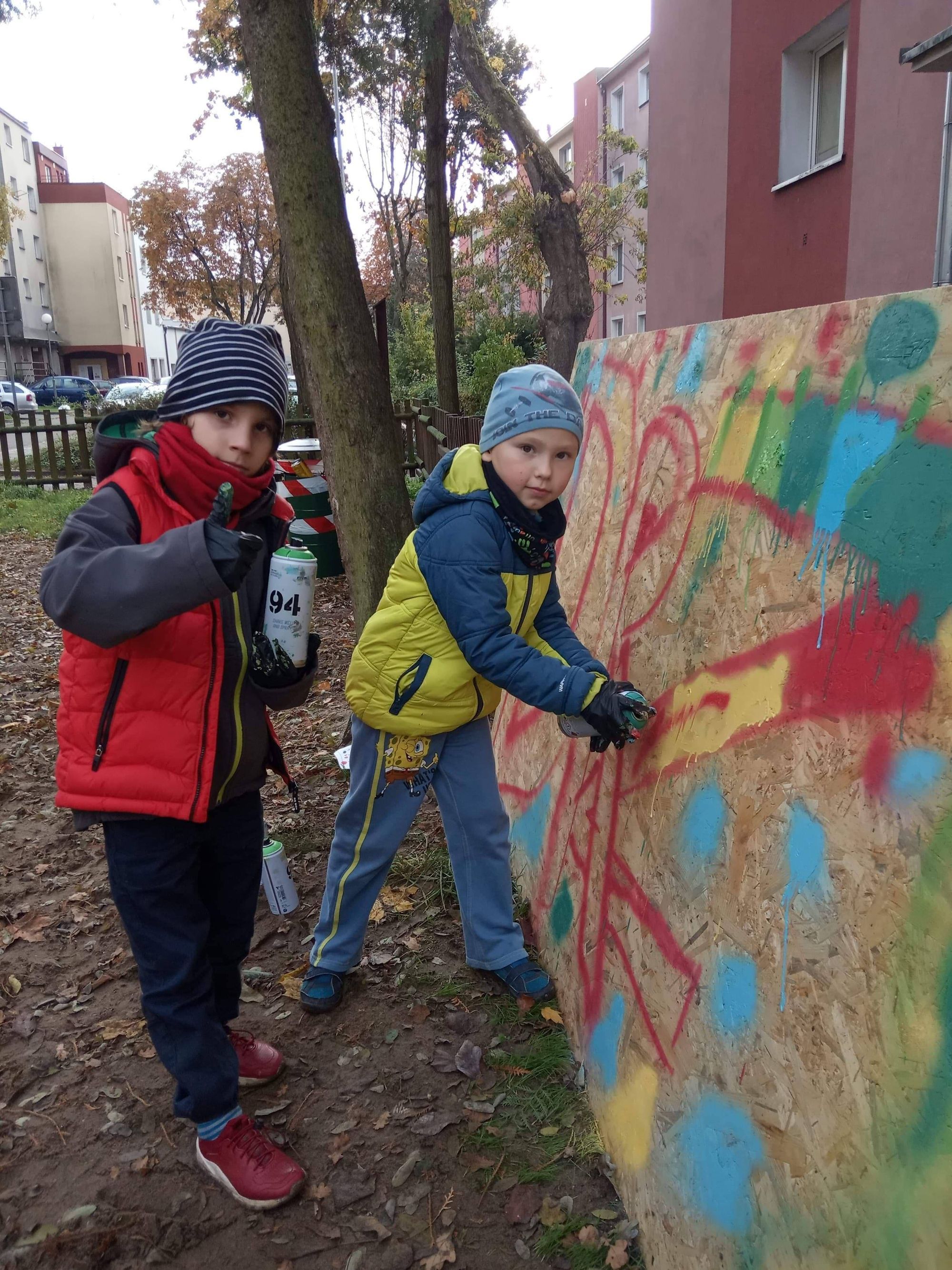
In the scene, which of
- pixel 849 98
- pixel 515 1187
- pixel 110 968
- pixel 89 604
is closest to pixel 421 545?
pixel 89 604

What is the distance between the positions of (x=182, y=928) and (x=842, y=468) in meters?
1.58

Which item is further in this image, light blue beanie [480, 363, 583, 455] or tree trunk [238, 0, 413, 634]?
tree trunk [238, 0, 413, 634]

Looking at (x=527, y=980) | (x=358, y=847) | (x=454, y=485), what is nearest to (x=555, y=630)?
(x=454, y=485)

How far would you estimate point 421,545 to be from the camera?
2.33 m

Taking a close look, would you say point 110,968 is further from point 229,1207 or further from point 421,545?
point 421,545

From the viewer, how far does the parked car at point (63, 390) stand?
3392 centimetres

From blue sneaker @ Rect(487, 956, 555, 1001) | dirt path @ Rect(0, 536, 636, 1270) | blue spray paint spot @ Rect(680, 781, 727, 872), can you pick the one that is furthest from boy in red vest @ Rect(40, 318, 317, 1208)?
blue spray paint spot @ Rect(680, 781, 727, 872)

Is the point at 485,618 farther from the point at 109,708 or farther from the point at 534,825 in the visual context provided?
the point at 534,825

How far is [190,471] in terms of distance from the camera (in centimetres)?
193

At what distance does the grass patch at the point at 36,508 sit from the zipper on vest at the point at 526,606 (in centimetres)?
889

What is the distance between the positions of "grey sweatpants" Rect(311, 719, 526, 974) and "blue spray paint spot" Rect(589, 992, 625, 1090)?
1.81ft

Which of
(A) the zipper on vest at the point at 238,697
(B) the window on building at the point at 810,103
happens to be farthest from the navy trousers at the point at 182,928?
(B) the window on building at the point at 810,103

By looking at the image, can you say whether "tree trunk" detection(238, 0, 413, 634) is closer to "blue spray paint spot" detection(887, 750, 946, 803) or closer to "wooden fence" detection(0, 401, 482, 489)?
"blue spray paint spot" detection(887, 750, 946, 803)

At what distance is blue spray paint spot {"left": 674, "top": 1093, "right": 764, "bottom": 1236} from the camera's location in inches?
58.1
